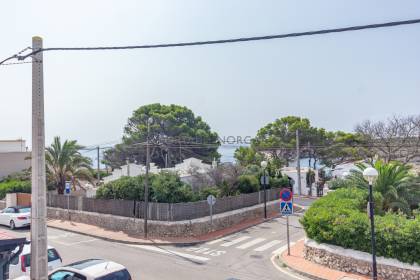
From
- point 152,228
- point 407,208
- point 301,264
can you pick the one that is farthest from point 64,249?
point 407,208

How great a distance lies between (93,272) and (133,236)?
11515 millimetres

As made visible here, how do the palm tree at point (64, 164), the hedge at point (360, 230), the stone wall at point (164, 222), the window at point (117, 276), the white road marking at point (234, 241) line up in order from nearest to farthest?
the window at point (117, 276) → the hedge at point (360, 230) → the white road marking at point (234, 241) → the stone wall at point (164, 222) → the palm tree at point (64, 164)

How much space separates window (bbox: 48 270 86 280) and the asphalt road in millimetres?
3310

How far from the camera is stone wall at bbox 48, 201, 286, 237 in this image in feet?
66.3

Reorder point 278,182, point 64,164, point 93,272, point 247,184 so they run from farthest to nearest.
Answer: point 278,182 < point 64,164 < point 247,184 < point 93,272

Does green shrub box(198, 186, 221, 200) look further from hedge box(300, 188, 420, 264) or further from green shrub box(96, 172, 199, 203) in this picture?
hedge box(300, 188, 420, 264)

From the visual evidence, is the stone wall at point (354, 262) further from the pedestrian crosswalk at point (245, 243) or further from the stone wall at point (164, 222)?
the stone wall at point (164, 222)

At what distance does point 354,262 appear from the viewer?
1293 centimetres

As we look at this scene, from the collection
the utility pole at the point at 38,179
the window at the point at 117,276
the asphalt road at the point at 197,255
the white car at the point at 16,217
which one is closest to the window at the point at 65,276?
the window at the point at 117,276

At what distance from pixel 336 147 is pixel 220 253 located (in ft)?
114

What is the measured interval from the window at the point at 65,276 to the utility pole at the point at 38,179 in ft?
7.03

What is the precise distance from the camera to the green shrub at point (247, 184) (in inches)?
1088

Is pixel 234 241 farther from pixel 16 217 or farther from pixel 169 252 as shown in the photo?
pixel 16 217

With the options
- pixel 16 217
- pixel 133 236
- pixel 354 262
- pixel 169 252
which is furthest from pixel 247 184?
pixel 16 217
